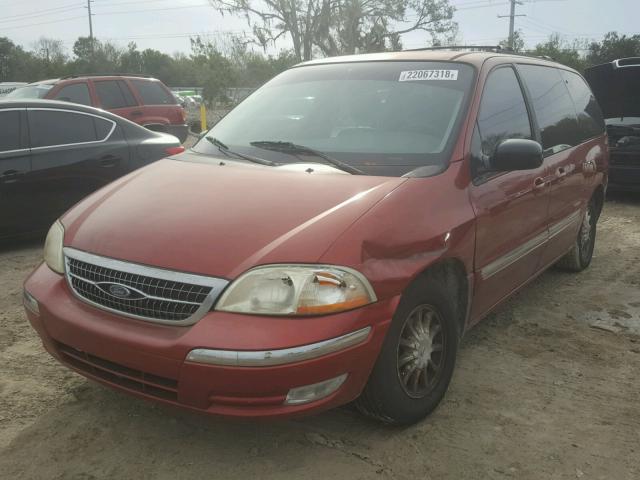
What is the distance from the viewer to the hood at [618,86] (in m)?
7.72

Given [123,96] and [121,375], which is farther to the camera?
[123,96]

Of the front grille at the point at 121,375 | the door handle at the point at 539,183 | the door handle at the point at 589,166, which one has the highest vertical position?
the door handle at the point at 539,183

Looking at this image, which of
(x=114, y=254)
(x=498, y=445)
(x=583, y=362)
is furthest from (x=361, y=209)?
(x=583, y=362)

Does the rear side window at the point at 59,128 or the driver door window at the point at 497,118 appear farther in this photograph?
the rear side window at the point at 59,128

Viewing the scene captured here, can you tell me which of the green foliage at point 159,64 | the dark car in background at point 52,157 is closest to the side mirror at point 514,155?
the dark car in background at point 52,157

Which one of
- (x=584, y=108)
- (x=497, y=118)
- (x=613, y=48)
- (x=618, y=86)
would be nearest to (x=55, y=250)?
(x=497, y=118)

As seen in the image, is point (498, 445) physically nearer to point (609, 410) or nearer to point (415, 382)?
point (415, 382)

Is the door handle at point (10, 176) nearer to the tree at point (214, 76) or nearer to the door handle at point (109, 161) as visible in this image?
the door handle at point (109, 161)

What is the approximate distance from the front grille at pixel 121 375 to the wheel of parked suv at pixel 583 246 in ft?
12.2

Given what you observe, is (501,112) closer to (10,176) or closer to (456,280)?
(456,280)

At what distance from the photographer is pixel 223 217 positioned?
2.53 meters

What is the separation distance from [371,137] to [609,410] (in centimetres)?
178

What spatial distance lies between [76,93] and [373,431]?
941 cm

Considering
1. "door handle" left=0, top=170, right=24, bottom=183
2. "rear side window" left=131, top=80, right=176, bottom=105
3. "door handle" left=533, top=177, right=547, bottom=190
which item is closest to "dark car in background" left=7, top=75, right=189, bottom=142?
"rear side window" left=131, top=80, right=176, bottom=105
